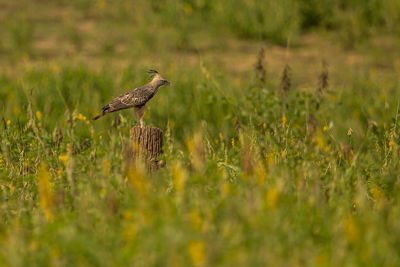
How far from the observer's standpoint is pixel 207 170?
3.83 meters

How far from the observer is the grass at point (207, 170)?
293 cm

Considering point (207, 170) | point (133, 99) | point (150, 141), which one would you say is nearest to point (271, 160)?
point (207, 170)

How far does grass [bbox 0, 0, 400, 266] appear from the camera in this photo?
293cm

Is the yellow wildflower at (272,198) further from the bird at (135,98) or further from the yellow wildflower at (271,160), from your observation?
the bird at (135,98)

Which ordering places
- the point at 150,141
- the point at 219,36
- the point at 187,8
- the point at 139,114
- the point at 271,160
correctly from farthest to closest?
the point at 187,8, the point at 219,36, the point at 139,114, the point at 150,141, the point at 271,160

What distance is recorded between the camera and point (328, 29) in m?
13.2

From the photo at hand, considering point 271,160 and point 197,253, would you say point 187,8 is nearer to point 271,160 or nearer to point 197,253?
point 271,160

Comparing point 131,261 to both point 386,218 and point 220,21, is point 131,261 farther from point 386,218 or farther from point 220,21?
point 220,21

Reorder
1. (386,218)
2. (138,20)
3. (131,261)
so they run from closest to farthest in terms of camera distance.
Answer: (131,261) < (386,218) < (138,20)

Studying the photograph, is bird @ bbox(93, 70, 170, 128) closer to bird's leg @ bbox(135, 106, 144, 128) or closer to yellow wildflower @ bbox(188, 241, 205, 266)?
bird's leg @ bbox(135, 106, 144, 128)

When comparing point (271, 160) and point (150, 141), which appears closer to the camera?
point (271, 160)

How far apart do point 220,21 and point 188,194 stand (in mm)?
10137

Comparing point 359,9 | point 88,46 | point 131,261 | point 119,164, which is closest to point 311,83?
point 359,9

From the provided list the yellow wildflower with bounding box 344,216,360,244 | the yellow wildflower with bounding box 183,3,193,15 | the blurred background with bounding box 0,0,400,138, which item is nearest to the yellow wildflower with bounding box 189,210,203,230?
the yellow wildflower with bounding box 344,216,360,244
